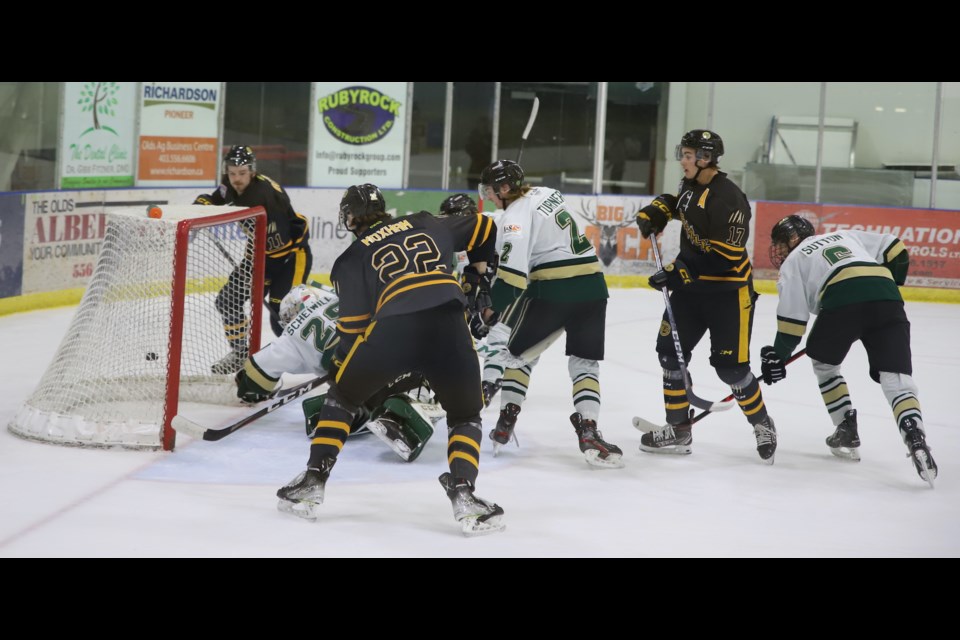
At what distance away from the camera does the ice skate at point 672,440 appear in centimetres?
436

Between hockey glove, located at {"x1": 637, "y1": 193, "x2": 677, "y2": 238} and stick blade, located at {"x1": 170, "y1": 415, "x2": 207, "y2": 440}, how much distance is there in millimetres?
1826

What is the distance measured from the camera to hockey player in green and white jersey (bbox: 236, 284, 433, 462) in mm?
4070

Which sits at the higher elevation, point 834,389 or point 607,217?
point 607,217

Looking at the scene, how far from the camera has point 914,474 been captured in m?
4.14

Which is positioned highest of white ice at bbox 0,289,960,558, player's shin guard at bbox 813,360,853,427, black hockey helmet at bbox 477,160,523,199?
black hockey helmet at bbox 477,160,523,199

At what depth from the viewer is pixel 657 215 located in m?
4.31

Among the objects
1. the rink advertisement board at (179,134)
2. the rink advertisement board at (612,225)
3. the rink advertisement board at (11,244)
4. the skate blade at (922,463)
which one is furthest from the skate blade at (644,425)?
the rink advertisement board at (179,134)

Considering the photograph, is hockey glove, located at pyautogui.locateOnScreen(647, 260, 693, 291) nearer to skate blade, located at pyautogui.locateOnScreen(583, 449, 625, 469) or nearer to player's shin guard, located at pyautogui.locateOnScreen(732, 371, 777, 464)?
player's shin guard, located at pyautogui.locateOnScreen(732, 371, 777, 464)

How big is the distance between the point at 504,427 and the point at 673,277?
86 centimetres

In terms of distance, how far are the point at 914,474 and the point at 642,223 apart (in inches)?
54.5

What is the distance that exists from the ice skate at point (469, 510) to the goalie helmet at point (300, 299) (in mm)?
1411

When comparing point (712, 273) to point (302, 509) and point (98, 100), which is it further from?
point (98, 100)

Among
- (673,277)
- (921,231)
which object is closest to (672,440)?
(673,277)

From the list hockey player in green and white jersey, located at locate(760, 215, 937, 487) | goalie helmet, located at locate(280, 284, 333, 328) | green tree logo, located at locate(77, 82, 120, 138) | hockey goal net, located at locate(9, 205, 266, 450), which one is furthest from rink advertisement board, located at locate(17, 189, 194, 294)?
hockey player in green and white jersey, located at locate(760, 215, 937, 487)
